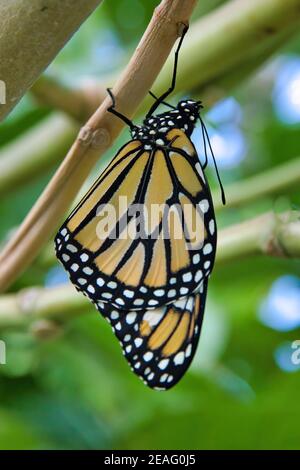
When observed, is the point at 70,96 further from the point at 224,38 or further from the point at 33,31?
the point at 33,31

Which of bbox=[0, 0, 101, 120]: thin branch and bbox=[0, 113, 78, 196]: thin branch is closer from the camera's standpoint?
bbox=[0, 0, 101, 120]: thin branch

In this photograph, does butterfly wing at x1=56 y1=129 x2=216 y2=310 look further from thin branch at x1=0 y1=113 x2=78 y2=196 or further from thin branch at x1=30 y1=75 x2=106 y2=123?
thin branch at x1=0 y1=113 x2=78 y2=196

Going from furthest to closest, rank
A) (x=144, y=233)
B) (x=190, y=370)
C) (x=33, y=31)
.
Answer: (x=190, y=370)
(x=144, y=233)
(x=33, y=31)

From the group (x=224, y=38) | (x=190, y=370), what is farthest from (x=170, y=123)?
(x=190, y=370)

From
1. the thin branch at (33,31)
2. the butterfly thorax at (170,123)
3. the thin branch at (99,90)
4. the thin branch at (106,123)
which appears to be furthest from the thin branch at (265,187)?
the thin branch at (33,31)

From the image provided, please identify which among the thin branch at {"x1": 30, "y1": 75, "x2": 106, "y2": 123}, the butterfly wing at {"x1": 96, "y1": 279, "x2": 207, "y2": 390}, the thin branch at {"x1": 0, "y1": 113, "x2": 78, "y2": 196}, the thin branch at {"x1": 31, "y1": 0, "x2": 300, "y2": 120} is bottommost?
the butterfly wing at {"x1": 96, "y1": 279, "x2": 207, "y2": 390}

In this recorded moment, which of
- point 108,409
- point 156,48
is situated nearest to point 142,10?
point 108,409

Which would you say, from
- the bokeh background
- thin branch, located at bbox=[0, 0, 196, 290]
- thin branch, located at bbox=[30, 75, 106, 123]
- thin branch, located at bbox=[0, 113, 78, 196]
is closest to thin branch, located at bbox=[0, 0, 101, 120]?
thin branch, located at bbox=[0, 0, 196, 290]
